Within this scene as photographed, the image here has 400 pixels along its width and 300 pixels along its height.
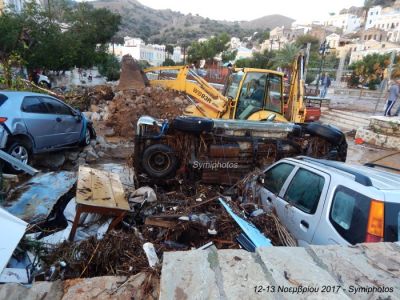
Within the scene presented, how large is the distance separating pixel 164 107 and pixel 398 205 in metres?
12.8

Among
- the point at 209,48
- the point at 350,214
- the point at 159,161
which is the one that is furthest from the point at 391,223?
the point at 209,48

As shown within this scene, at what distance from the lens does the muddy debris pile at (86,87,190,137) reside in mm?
13875

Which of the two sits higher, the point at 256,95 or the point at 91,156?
the point at 256,95

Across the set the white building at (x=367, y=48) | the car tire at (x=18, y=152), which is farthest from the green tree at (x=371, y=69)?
the car tire at (x=18, y=152)

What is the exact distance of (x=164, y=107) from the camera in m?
15.1

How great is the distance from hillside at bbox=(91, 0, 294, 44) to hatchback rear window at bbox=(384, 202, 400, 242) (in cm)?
12089

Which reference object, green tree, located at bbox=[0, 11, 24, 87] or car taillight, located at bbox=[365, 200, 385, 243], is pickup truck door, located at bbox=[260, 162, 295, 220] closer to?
car taillight, located at bbox=[365, 200, 385, 243]

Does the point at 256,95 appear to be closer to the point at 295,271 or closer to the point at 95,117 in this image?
the point at 295,271

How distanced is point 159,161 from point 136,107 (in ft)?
27.3

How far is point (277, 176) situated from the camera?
16.6 ft

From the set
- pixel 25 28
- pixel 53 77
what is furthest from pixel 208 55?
pixel 25 28

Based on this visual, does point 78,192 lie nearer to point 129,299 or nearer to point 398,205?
point 129,299

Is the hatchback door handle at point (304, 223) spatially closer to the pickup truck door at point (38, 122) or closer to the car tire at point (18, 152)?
the car tire at point (18, 152)

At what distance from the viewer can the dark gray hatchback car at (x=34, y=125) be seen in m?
6.97
